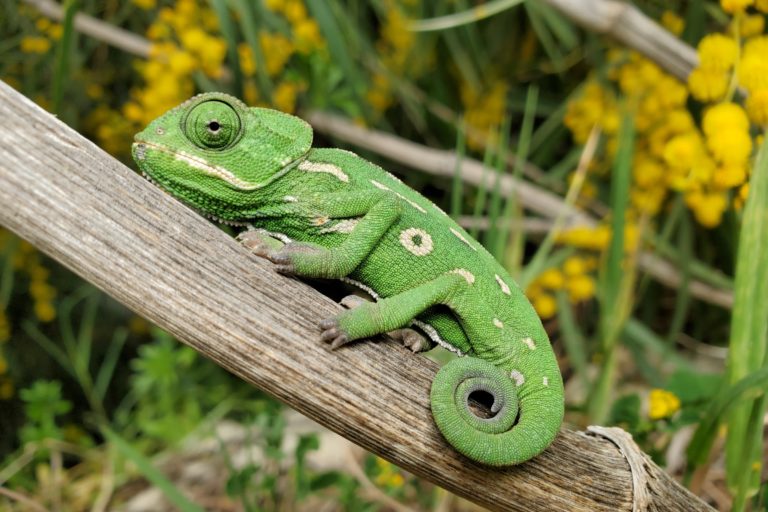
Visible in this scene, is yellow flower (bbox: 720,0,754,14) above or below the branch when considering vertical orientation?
below

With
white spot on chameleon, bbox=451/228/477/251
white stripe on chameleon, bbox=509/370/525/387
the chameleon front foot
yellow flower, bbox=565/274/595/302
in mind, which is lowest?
the chameleon front foot

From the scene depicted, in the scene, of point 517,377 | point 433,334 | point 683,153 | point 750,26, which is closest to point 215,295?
point 433,334

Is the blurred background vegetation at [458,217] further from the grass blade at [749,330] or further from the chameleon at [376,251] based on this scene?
the chameleon at [376,251]

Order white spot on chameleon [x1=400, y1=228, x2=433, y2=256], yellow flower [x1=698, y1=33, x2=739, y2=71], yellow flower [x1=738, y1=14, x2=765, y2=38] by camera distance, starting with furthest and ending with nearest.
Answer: yellow flower [x1=738, y1=14, x2=765, y2=38] → yellow flower [x1=698, y1=33, x2=739, y2=71] → white spot on chameleon [x1=400, y1=228, x2=433, y2=256]

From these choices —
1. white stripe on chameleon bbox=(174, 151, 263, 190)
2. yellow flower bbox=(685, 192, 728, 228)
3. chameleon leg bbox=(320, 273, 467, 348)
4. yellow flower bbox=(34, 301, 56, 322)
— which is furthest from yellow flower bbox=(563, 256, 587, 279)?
yellow flower bbox=(34, 301, 56, 322)

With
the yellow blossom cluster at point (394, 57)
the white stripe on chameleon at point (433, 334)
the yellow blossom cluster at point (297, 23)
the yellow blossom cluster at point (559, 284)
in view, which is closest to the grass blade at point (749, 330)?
the white stripe on chameleon at point (433, 334)

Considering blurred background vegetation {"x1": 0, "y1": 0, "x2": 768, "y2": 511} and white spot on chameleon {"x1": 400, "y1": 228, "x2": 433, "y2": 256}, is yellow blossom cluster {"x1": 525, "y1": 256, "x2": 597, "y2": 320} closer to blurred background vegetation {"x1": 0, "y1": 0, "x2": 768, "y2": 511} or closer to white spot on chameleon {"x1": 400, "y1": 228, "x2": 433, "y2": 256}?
blurred background vegetation {"x1": 0, "y1": 0, "x2": 768, "y2": 511}
